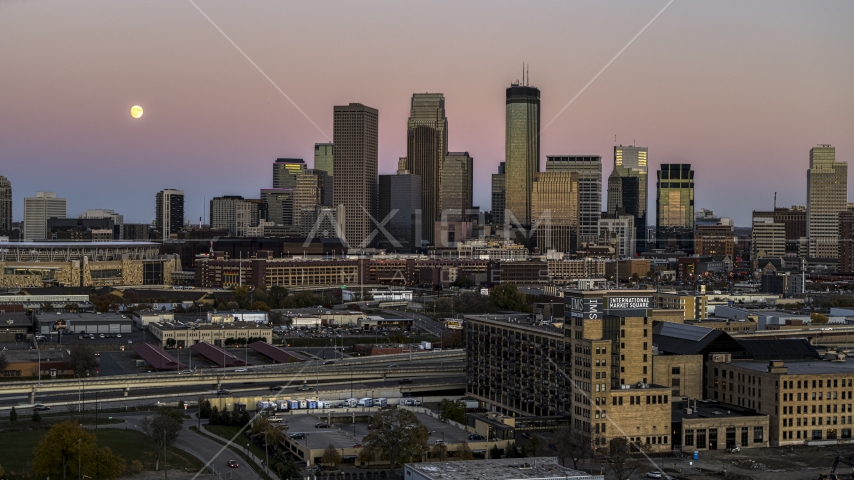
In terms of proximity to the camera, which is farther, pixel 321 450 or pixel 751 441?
pixel 751 441

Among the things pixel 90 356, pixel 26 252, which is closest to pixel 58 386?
pixel 90 356

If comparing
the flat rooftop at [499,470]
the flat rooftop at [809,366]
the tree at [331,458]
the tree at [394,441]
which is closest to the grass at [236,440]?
the tree at [331,458]

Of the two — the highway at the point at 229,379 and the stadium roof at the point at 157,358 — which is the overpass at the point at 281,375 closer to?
the highway at the point at 229,379

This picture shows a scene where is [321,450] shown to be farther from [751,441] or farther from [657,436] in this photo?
[751,441]

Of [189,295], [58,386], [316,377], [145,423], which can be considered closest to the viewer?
[145,423]

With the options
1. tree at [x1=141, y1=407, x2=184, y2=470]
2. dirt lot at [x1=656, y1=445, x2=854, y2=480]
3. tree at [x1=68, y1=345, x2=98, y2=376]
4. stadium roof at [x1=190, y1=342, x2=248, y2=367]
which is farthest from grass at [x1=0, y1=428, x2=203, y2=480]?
stadium roof at [x1=190, y1=342, x2=248, y2=367]

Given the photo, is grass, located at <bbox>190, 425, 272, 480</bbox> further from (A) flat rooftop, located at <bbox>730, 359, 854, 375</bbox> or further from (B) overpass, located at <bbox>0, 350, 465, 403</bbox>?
(A) flat rooftop, located at <bbox>730, 359, 854, 375</bbox>
